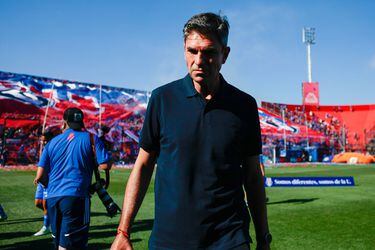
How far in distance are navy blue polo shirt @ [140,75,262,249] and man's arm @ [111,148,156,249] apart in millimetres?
76

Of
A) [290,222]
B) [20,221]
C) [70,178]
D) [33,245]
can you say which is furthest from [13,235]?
[290,222]

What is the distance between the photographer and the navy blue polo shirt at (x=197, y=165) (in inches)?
91.6

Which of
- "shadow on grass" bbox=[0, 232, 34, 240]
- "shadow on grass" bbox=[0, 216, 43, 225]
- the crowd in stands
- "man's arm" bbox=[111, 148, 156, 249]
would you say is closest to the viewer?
"man's arm" bbox=[111, 148, 156, 249]

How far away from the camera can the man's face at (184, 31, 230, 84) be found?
7.87 ft

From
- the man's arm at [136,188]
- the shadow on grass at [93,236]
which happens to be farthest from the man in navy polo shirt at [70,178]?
the man's arm at [136,188]

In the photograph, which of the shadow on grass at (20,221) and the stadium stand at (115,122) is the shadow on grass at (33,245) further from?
the stadium stand at (115,122)

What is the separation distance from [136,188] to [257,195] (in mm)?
836

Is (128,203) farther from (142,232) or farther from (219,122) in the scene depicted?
(142,232)

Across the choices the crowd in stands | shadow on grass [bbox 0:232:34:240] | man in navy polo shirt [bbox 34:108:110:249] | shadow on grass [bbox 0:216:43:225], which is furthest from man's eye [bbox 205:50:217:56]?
the crowd in stands

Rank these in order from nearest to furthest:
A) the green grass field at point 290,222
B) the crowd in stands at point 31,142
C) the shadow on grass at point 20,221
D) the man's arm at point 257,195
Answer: the man's arm at point 257,195
the green grass field at point 290,222
the shadow on grass at point 20,221
the crowd in stands at point 31,142

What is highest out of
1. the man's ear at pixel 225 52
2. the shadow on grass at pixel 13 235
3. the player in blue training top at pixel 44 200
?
the man's ear at pixel 225 52

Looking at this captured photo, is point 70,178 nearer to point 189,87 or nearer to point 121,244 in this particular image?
point 121,244

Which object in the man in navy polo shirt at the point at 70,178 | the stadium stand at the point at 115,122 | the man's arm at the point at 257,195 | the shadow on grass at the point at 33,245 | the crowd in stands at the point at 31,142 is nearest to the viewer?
the man's arm at the point at 257,195

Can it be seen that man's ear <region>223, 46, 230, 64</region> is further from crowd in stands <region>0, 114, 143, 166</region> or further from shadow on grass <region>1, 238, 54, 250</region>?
crowd in stands <region>0, 114, 143, 166</region>
